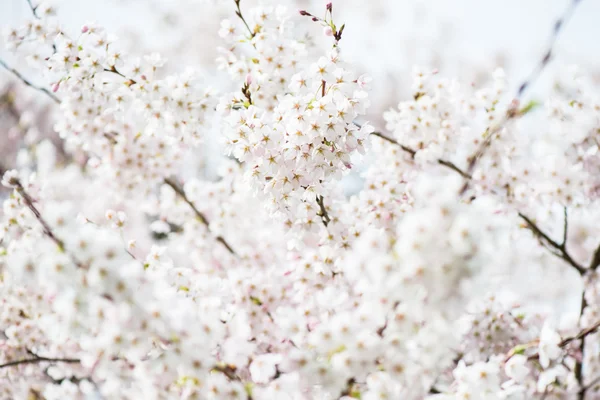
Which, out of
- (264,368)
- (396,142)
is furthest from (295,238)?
(264,368)

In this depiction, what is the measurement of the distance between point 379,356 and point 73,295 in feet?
3.41

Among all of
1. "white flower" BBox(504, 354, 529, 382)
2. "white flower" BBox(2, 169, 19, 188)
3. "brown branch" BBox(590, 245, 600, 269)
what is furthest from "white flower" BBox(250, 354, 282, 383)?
"brown branch" BBox(590, 245, 600, 269)

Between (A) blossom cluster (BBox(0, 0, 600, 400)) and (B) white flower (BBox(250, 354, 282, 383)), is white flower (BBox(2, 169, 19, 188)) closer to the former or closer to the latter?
(A) blossom cluster (BBox(0, 0, 600, 400))

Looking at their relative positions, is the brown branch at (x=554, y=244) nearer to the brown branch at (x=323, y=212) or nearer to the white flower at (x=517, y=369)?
the white flower at (x=517, y=369)

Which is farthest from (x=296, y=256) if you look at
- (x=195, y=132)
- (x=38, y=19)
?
(x=38, y=19)

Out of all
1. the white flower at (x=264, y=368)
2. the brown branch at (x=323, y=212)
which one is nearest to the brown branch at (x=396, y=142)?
the brown branch at (x=323, y=212)

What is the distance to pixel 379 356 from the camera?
1.59 m

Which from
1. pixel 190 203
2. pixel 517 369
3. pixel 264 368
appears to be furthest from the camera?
pixel 190 203

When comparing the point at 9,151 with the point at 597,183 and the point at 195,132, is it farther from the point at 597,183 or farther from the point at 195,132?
the point at 597,183

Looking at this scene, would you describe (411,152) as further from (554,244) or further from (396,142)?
(554,244)

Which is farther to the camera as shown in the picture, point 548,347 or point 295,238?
point 295,238

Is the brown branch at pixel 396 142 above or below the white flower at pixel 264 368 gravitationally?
above

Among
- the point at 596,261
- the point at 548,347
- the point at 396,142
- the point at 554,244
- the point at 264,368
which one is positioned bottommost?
the point at 264,368

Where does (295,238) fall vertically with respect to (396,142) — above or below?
below
